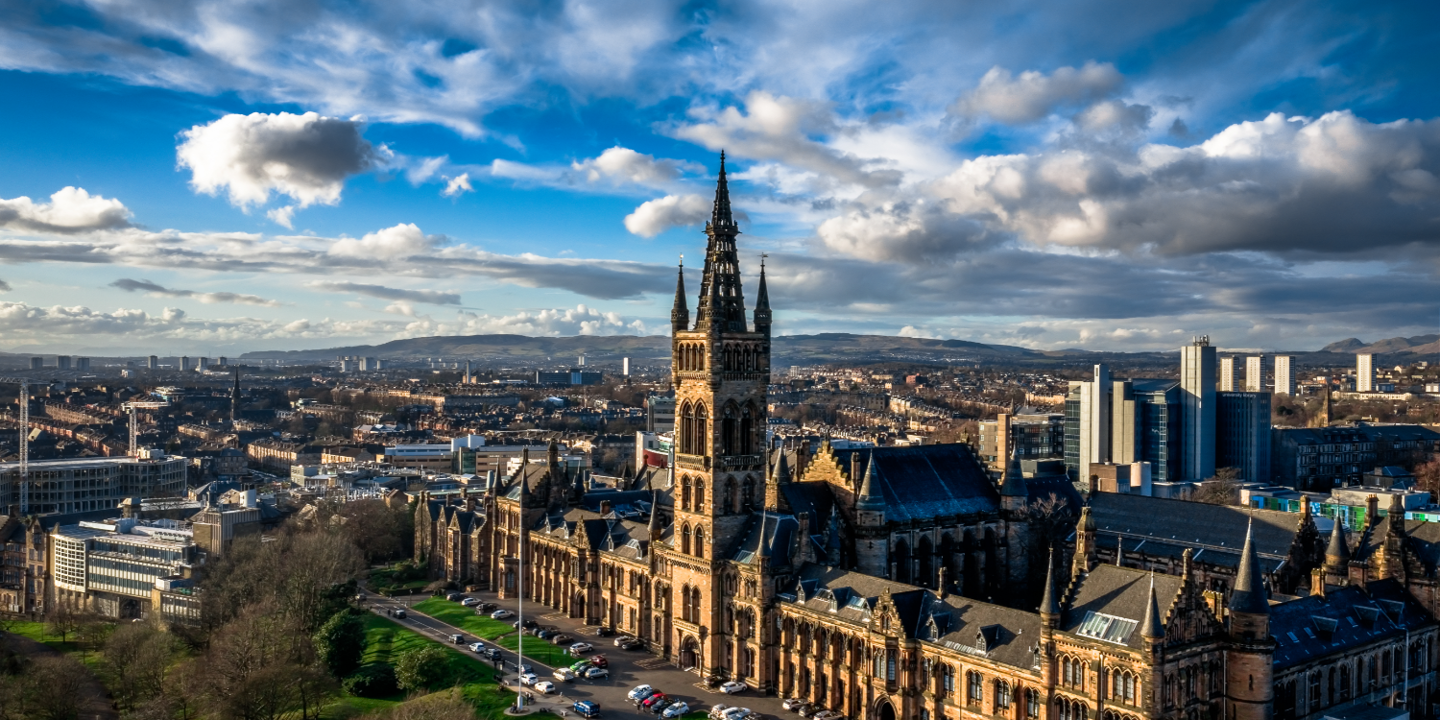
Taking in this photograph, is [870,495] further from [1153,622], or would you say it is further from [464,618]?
[464,618]

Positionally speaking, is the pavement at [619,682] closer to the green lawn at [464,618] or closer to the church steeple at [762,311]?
the green lawn at [464,618]

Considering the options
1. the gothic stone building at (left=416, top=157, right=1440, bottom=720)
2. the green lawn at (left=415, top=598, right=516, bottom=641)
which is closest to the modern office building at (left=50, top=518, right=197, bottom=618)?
the green lawn at (left=415, top=598, right=516, bottom=641)

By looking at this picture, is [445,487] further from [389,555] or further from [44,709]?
[44,709]

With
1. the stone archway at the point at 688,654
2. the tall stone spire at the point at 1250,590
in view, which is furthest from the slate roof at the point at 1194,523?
the stone archway at the point at 688,654

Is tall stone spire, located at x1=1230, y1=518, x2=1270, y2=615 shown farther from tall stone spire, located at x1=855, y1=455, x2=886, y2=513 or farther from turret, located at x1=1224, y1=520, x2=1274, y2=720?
tall stone spire, located at x1=855, y1=455, x2=886, y2=513

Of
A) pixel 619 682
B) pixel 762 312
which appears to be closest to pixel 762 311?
pixel 762 312
